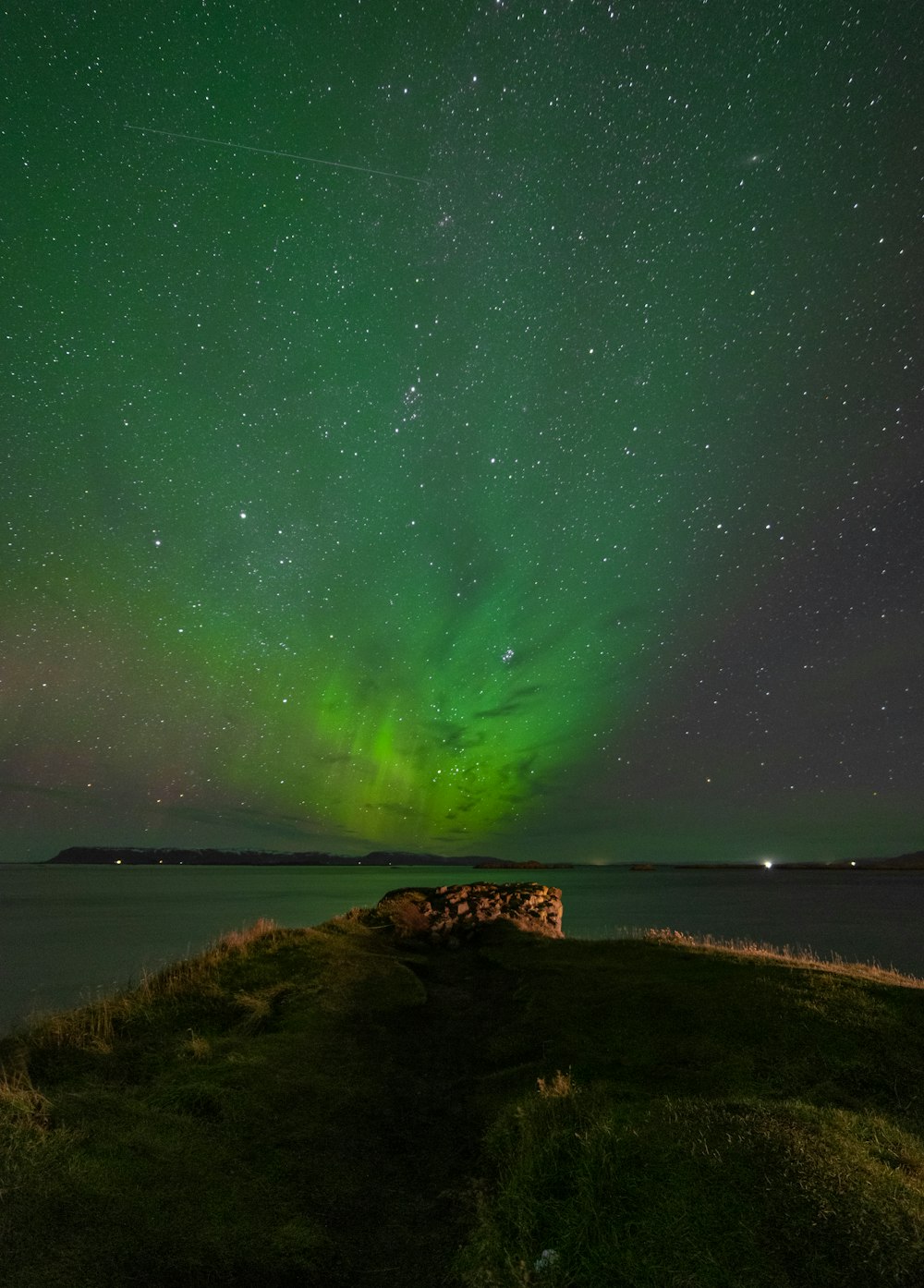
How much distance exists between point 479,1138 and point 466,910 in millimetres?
19973

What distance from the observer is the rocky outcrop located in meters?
27.5

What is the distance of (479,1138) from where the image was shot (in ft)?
31.3

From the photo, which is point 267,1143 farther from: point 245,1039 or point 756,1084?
point 756,1084

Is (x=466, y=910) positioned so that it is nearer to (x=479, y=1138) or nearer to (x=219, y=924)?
(x=479, y=1138)

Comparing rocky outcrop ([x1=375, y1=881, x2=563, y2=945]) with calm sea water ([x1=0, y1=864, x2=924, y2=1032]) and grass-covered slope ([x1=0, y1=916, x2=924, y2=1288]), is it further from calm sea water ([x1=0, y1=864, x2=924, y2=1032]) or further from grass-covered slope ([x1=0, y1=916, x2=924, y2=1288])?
grass-covered slope ([x1=0, y1=916, x2=924, y2=1288])

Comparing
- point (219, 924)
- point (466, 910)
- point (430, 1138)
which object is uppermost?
point (466, 910)

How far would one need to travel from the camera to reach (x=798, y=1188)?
6004mm

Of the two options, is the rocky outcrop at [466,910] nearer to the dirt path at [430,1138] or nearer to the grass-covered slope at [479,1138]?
the dirt path at [430,1138]

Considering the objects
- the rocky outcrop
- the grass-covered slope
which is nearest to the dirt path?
the grass-covered slope

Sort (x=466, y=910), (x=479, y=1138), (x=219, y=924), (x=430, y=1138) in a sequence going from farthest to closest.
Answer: (x=219, y=924) < (x=466, y=910) < (x=430, y=1138) < (x=479, y=1138)

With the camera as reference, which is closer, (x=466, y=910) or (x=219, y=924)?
(x=466, y=910)

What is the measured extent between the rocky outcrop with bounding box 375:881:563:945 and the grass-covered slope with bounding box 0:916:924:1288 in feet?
38.6

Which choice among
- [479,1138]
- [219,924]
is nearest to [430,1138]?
[479,1138]

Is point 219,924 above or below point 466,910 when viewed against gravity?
below
